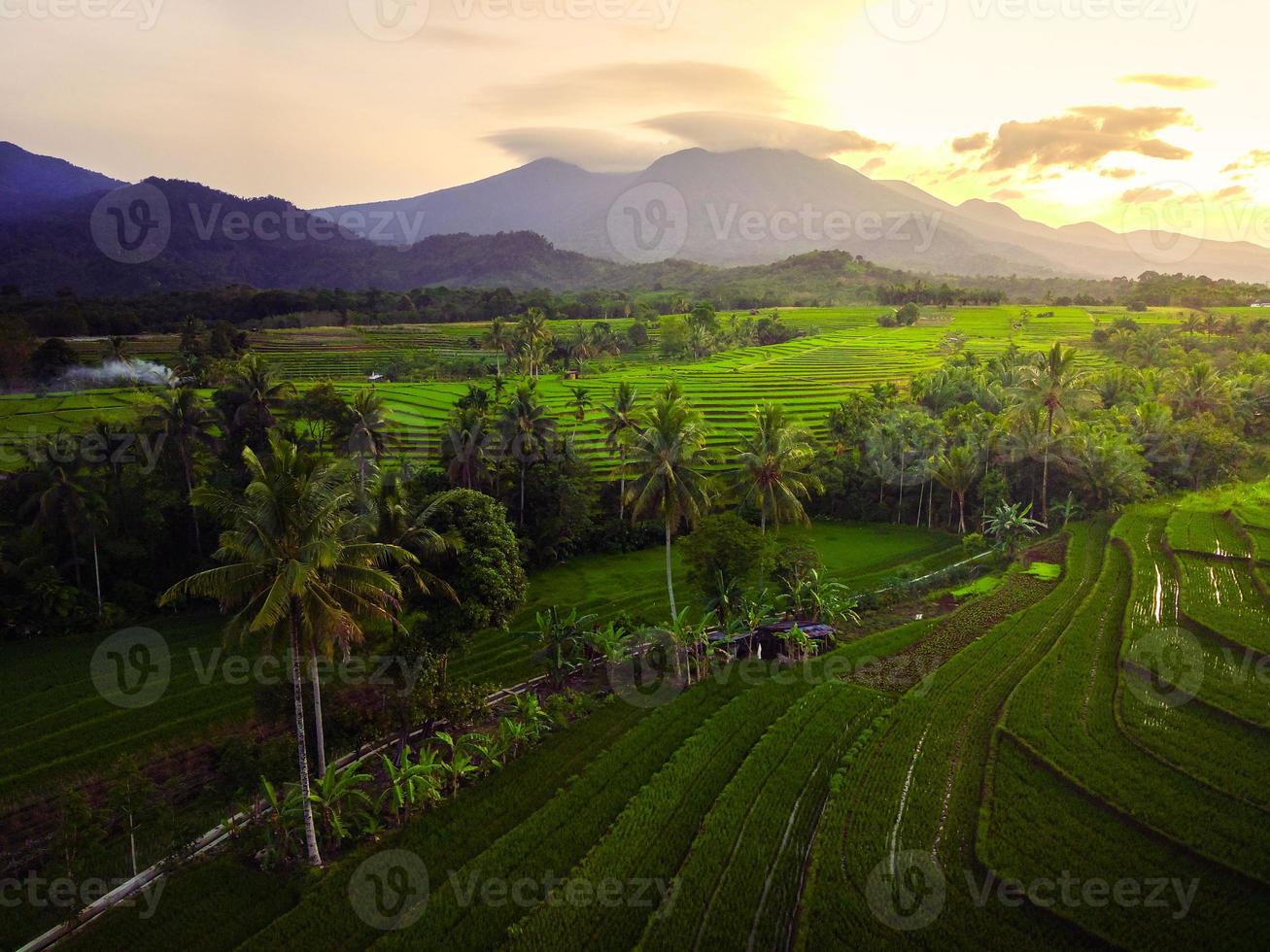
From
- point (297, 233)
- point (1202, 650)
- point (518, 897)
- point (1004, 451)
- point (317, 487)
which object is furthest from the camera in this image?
point (297, 233)

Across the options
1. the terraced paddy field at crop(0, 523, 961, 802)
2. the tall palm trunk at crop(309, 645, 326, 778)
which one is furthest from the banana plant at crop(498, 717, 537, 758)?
the tall palm trunk at crop(309, 645, 326, 778)

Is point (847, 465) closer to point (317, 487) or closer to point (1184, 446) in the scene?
point (1184, 446)

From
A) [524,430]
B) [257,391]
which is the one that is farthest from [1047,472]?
[257,391]

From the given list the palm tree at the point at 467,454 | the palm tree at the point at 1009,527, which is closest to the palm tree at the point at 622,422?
the palm tree at the point at 467,454

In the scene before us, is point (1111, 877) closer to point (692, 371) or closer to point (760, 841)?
point (760, 841)

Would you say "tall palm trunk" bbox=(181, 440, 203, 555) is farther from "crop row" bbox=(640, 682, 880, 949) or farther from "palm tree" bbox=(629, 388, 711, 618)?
"crop row" bbox=(640, 682, 880, 949)

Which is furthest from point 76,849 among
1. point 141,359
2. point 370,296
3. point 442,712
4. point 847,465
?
point 370,296
